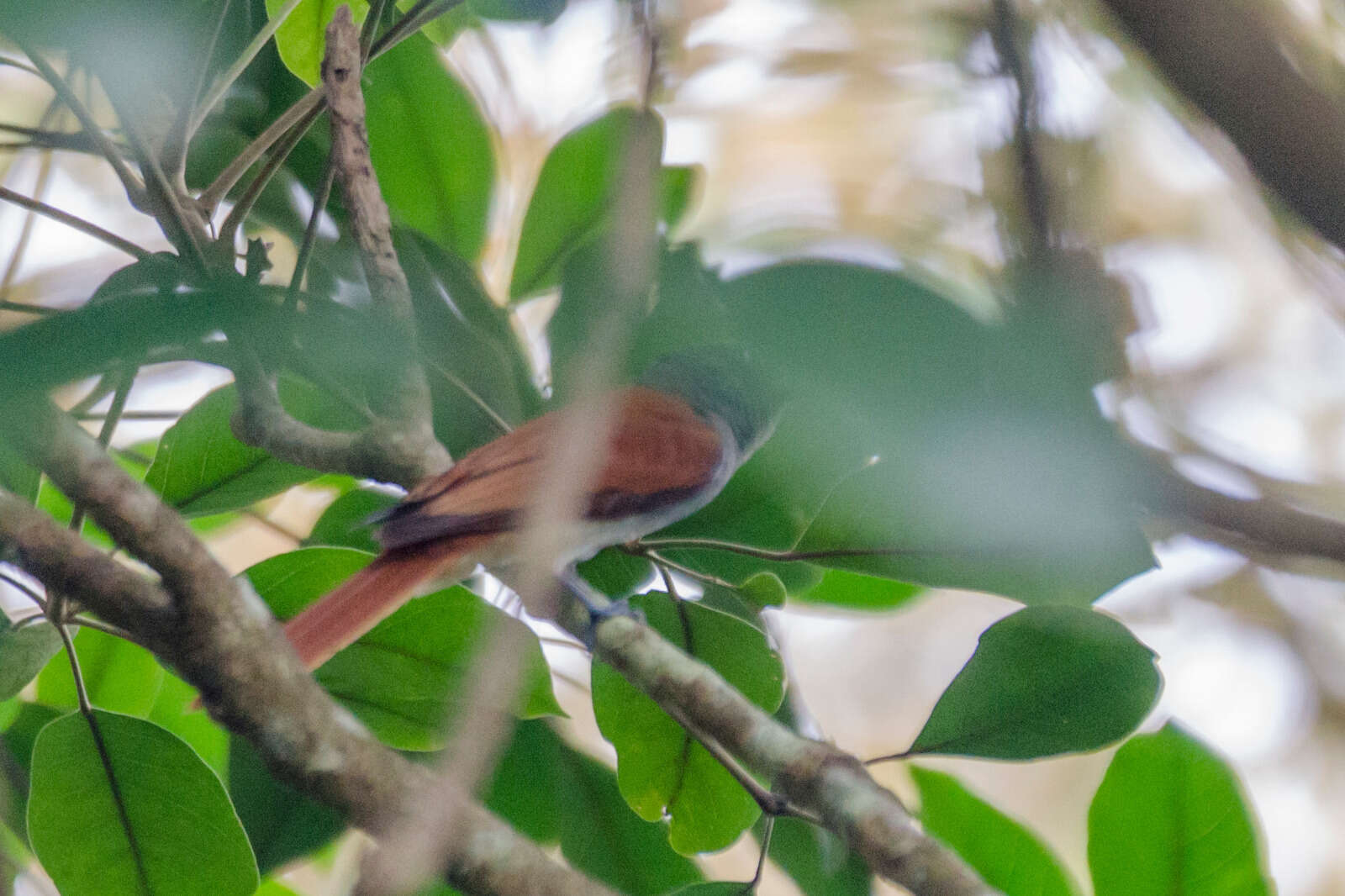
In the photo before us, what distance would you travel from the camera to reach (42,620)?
3.27ft

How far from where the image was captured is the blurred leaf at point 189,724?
4.08 ft

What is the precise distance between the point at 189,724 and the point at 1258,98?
1269 millimetres

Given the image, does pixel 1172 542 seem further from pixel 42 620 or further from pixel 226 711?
pixel 42 620

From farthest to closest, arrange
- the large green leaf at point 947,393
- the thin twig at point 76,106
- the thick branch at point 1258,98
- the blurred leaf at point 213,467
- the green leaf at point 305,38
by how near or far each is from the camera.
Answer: the green leaf at point 305,38 < the blurred leaf at point 213,467 < the thin twig at point 76,106 < the large green leaf at point 947,393 < the thick branch at point 1258,98

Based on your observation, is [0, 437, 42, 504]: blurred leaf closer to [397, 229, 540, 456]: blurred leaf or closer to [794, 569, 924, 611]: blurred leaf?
[397, 229, 540, 456]: blurred leaf

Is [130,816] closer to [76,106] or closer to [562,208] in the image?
[76,106]

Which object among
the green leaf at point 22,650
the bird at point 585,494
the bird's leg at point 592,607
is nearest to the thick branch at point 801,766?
the bird's leg at point 592,607

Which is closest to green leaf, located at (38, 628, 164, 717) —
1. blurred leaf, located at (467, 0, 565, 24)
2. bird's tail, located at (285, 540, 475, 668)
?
bird's tail, located at (285, 540, 475, 668)

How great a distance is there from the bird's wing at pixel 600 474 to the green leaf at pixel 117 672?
1.24ft

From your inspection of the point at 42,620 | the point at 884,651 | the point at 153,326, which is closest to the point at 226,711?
the point at 153,326

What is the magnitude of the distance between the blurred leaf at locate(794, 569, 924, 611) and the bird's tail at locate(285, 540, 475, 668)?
393 mm

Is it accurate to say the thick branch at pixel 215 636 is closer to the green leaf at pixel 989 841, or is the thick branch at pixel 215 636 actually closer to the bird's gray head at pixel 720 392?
the green leaf at pixel 989 841

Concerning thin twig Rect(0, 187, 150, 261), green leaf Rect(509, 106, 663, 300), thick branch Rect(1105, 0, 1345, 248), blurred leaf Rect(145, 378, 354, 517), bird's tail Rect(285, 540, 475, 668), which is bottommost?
bird's tail Rect(285, 540, 475, 668)

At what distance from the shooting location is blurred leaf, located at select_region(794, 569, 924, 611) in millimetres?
1154
